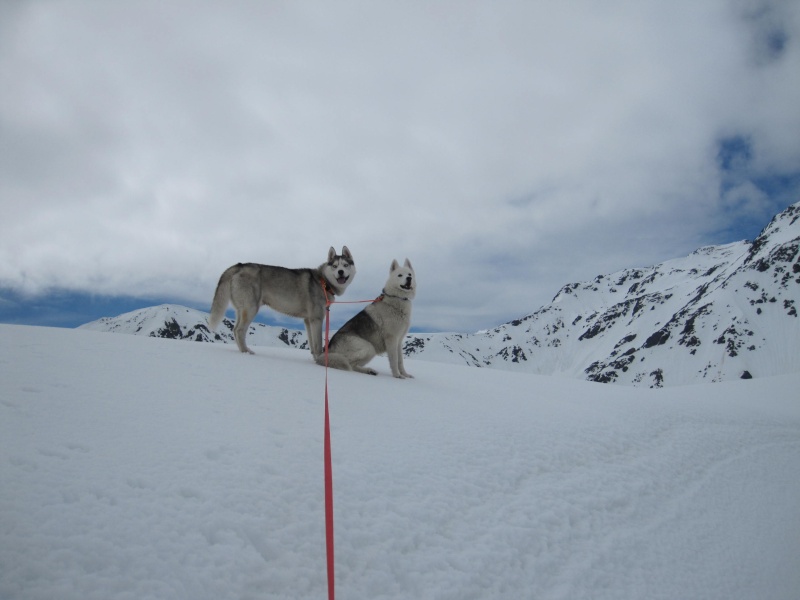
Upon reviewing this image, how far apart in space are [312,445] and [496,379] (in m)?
7.35

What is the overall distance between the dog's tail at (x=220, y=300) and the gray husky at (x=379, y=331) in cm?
220

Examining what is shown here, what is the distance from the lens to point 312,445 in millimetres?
3551

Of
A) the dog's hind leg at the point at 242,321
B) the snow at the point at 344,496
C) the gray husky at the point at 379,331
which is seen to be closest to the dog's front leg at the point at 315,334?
the gray husky at the point at 379,331

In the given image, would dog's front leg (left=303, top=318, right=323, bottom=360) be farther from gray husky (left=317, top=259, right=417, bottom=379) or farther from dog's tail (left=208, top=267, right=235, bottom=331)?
dog's tail (left=208, top=267, right=235, bottom=331)

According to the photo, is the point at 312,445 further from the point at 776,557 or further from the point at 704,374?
the point at 704,374

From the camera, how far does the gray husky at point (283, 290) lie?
8.12 metres

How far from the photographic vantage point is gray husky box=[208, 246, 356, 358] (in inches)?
320

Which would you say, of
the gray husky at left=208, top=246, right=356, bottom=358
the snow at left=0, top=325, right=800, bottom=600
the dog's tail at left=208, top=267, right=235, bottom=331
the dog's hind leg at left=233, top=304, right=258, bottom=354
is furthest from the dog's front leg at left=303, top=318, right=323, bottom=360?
the snow at left=0, top=325, right=800, bottom=600

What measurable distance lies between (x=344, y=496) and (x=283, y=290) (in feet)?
20.1

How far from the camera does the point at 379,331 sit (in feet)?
27.5

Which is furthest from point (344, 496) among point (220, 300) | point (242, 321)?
point (220, 300)

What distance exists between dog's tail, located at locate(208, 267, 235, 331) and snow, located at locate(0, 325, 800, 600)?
2257 millimetres

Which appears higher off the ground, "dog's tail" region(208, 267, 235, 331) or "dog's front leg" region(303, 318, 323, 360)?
"dog's tail" region(208, 267, 235, 331)

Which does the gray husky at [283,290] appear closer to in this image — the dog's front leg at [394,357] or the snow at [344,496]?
the dog's front leg at [394,357]
